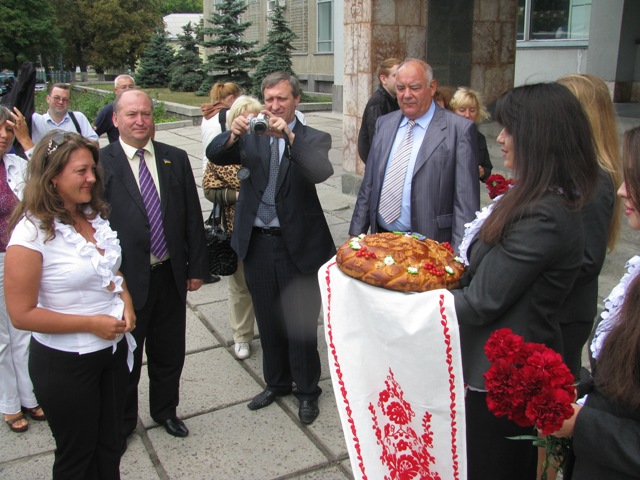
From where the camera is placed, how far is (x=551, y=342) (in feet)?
7.49

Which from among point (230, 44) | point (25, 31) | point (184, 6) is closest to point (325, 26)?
point (230, 44)

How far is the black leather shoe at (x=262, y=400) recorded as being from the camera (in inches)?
159

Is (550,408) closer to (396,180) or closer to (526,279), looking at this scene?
(526,279)

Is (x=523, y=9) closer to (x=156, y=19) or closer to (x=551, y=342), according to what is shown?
(x=551, y=342)

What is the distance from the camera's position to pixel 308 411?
3.88 m

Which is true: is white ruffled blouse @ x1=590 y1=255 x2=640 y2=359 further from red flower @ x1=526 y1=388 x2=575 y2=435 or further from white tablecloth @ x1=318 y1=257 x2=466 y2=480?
white tablecloth @ x1=318 y1=257 x2=466 y2=480

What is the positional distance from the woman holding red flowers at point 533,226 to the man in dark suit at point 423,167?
1327 millimetres

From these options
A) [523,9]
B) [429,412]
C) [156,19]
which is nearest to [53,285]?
[429,412]

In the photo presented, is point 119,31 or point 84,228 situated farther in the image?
point 119,31

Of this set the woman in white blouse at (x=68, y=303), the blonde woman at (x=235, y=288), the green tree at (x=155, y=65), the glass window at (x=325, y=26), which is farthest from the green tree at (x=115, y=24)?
the woman in white blouse at (x=68, y=303)

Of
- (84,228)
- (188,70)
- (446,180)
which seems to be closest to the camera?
(84,228)

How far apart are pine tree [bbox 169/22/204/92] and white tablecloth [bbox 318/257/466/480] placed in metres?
25.1

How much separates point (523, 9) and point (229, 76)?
401 inches

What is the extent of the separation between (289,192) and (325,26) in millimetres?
22604
